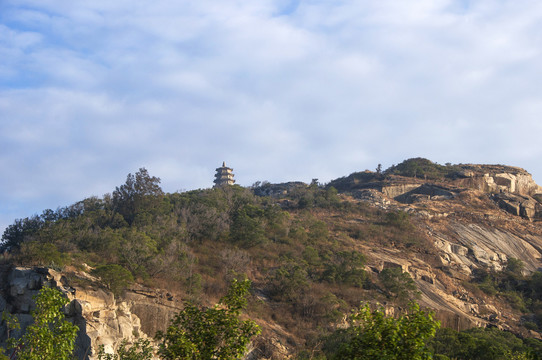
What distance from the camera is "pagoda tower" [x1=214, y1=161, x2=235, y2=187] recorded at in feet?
252

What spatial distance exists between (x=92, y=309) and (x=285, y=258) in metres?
15.0

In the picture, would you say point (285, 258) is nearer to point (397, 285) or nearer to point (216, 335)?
point (397, 285)

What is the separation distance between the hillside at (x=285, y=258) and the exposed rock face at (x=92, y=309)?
0.06m

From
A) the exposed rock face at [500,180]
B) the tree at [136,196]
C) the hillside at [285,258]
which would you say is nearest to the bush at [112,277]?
the hillside at [285,258]

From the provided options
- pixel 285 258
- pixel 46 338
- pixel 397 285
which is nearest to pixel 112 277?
pixel 285 258

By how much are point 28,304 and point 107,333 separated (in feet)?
12.5

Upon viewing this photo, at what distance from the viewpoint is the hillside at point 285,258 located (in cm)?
2378

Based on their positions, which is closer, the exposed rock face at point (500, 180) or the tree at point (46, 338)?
the tree at point (46, 338)

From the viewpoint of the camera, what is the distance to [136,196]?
39.2 m

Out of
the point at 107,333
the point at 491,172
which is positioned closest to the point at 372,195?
the point at 491,172

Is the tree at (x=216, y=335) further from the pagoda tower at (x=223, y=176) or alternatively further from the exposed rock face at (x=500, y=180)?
the pagoda tower at (x=223, y=176)

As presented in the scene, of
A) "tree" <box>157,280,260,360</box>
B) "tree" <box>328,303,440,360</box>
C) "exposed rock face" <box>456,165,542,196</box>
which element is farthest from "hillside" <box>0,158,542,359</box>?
"tree" <box>328,303,440,360</box>

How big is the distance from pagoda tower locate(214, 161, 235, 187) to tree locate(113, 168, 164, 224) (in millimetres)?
35101

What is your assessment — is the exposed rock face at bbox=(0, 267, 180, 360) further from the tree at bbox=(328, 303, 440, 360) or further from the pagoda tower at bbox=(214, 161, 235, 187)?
the pagoda tower at bbox=(214, 161, 235, 187)
